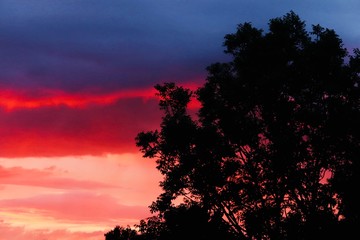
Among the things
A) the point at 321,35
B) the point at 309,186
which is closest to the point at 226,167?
the point at 309,186

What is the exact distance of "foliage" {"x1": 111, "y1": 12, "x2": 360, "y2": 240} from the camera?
3111cm

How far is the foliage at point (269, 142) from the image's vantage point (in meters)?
31.1

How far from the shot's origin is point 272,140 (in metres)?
31.9

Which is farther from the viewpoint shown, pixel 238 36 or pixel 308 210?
pixel 238 36

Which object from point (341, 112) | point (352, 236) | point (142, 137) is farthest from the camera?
point (142, 137)

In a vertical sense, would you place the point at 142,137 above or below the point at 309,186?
above

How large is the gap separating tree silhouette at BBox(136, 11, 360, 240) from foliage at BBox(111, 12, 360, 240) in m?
0.08

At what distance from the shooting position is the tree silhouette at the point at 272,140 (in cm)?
3105

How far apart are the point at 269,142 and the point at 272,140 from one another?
0.81m

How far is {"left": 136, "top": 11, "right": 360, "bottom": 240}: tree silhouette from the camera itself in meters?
31.0

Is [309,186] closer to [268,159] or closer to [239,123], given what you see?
[268,159]

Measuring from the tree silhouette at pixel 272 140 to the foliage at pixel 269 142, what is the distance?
8 cm

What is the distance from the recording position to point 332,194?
3086cm

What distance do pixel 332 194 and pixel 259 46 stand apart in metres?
12.7
